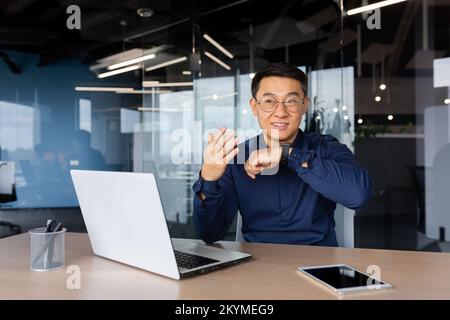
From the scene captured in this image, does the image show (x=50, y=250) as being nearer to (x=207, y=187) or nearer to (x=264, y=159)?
(x=207, y=187)

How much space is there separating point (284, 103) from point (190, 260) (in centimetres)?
84

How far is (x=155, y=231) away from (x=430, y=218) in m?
3.46

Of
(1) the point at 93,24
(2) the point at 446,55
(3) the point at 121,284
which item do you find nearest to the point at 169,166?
(1) the point at 93,24

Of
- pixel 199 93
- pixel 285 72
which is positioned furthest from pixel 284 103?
pixel 199 93

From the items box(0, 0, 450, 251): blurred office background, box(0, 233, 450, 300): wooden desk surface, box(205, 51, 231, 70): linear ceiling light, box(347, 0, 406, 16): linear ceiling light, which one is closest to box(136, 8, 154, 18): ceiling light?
box(0, 0, 450, 251): blurred office background

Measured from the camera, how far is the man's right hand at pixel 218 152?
3.84ft

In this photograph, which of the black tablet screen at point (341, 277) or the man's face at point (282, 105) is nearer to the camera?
the black tablet screen at point (341, 277)

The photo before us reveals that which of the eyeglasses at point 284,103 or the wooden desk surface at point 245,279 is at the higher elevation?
the eyeglasses at point 284,103

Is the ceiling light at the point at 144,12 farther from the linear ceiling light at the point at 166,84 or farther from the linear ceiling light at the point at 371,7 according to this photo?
the linear ceiling light at the point at 371,7

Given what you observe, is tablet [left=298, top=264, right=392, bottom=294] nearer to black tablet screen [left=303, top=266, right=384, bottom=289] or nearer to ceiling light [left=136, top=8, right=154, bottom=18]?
black tablet screen [left=303, top=266, right=384, bottom=289]

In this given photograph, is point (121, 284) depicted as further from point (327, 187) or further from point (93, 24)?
point (93, 24)

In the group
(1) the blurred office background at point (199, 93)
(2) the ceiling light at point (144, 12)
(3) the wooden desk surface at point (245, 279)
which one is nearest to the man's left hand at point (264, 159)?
(3) the wooden desk surface at point (245, 279)

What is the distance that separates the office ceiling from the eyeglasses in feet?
7.90

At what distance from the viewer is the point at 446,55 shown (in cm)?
354
